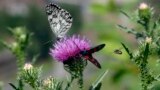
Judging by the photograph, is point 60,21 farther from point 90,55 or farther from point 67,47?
point 90,55

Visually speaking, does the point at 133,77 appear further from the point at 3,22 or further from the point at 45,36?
the point at 3,22

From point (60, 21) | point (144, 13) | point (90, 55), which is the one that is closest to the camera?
point (90, 55)

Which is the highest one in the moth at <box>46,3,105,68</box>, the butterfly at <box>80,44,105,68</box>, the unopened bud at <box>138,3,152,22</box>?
the moth at <box>46,3,105,68</box>

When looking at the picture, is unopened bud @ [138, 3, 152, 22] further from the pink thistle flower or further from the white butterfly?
the white butterfly

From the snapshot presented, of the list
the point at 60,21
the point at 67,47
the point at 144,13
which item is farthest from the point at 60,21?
the point at 144,13

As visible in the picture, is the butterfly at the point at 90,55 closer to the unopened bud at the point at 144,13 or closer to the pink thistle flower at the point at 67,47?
the pink thistle flower at the point at 67,47

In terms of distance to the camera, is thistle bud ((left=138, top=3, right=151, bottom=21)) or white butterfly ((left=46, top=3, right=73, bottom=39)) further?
thistle bud ((left=138, top=3, right=151, bottom=21))

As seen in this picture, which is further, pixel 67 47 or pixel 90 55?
pixel 67 47

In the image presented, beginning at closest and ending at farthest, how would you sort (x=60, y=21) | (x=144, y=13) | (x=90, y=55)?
1. (x=90, y=55)
2. (x=60, y=21)
3. (x=144, y=13)

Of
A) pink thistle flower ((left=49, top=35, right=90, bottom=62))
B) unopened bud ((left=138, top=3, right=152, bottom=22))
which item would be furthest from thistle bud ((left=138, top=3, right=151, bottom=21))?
pink thistle flower ((left=49, top=35, right=90, bottom=62))
